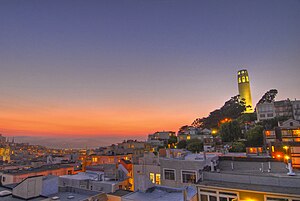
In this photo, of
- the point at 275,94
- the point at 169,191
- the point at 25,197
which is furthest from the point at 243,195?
the point at 275,94

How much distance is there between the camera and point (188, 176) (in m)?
24.1

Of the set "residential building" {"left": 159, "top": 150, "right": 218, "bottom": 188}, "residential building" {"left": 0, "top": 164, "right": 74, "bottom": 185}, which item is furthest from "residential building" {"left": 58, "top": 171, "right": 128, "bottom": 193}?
"residential building" {"left": 0, "top": 164, "right": 74, "bottom": 185}

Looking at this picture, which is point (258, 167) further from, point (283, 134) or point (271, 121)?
point (271, 121)

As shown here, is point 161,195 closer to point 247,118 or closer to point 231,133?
point 231,133

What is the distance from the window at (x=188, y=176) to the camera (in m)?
23.7

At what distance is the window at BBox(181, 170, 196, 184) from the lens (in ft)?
77.7

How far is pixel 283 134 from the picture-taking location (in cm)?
4469

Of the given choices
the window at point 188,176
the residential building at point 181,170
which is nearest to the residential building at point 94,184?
the residential building at point 181,170

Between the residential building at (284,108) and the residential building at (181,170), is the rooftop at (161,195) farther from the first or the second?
the residential building at (284,108)

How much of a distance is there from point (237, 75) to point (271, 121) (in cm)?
6663

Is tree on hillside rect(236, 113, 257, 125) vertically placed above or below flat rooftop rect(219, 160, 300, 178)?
above

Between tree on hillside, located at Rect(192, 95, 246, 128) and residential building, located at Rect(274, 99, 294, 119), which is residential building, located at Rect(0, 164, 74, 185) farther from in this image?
residential building, located at Rect(274, 99, 294, 119)

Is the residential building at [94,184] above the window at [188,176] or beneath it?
beneath

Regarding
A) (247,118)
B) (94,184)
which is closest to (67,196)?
(94,184)
